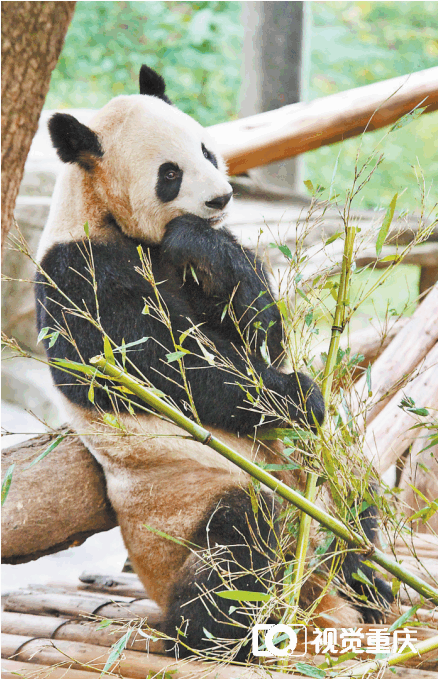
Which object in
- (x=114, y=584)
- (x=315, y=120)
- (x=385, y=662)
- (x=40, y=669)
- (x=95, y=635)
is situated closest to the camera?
(x=385, y=662)

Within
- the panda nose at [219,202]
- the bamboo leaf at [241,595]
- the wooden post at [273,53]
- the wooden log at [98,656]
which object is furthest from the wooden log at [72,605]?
the wooden post at [273,53]

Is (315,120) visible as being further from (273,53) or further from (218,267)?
(273,53)

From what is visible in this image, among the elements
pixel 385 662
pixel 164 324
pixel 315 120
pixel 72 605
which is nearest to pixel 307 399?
pixel 164 324

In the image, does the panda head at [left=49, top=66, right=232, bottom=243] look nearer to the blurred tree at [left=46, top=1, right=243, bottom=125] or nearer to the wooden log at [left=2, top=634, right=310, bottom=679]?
the wooden log at [left=2, top=634, right=310, bottom=679]

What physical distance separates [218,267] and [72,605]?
41.9 inches

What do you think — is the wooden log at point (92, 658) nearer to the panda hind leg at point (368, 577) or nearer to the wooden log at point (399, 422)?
the panda hind leg at point (368, 577)

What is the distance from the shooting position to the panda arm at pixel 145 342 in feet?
4.90

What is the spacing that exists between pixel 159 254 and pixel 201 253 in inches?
5.7

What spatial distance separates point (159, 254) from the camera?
1.62 meters

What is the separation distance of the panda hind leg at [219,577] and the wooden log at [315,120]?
1502mm

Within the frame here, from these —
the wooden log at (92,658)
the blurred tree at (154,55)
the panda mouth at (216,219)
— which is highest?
the blurred tree at (154,55)

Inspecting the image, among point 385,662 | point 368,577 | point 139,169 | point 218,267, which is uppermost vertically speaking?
point 139,169

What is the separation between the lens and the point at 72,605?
1.89 meters

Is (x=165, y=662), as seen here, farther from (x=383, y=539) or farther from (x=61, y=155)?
(x=61, y=155)
